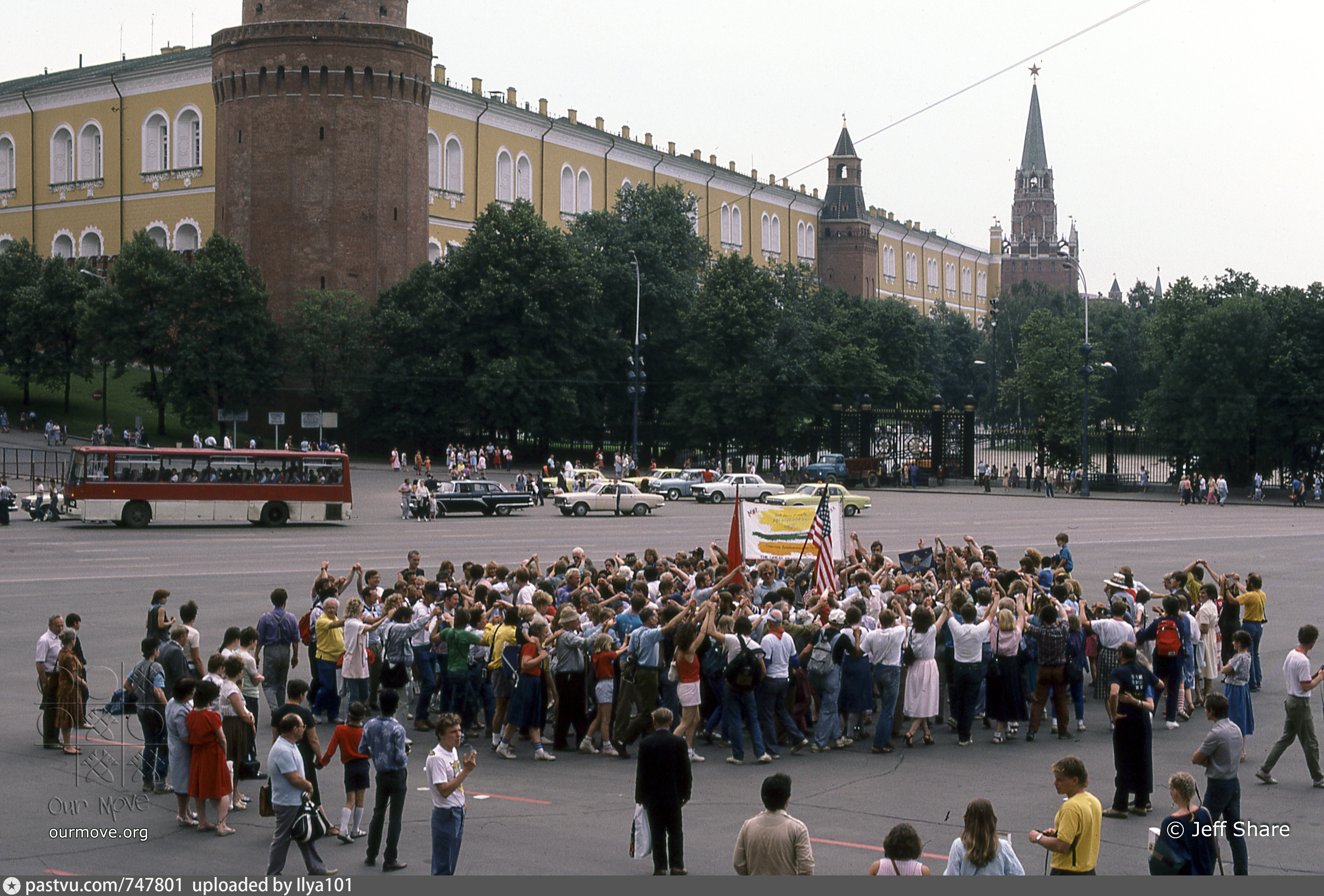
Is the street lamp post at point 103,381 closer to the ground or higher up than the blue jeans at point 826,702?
higher up

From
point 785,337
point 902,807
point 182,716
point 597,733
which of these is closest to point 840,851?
point 902,807

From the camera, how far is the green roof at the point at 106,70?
76312mm

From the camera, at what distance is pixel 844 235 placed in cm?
12688

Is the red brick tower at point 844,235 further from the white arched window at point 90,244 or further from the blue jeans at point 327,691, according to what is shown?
the blue jeans at point 327,691

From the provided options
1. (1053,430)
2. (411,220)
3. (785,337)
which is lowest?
(1053,430)

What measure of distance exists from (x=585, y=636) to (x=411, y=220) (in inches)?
2357

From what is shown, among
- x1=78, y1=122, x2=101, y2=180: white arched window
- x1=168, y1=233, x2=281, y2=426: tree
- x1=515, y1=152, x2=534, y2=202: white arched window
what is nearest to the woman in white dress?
x1=168, y1=233, x2=281, y2=426: tree

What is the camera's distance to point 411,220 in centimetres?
6919

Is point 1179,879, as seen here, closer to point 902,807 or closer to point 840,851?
point 840,851

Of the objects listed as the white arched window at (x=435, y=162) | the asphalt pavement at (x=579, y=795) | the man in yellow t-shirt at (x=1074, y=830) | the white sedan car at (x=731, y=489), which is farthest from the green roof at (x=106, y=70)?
the man in yellow t-shirt at (x=1074, y=830)

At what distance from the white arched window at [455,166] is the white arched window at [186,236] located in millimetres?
14893

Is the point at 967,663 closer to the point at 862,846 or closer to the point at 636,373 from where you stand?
the point at 862,846

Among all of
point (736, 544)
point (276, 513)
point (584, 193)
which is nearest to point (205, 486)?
point (276, 513)

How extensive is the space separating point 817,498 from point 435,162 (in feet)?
151
